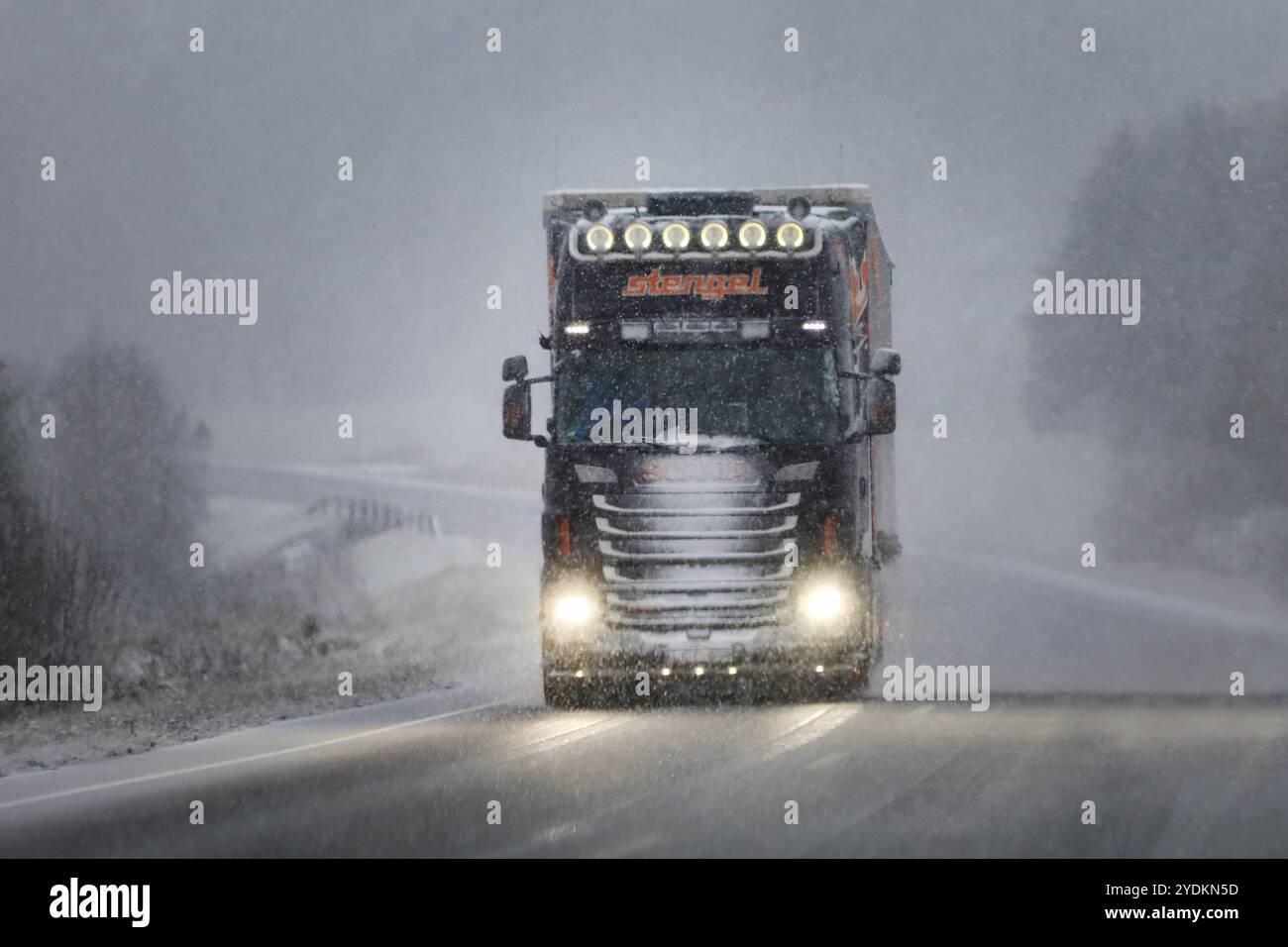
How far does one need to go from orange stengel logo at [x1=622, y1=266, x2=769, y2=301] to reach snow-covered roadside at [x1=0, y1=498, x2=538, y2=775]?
16.8 feet

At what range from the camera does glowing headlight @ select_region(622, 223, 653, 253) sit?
53.5 ft

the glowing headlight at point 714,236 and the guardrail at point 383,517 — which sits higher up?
the glowing headlight at point 714,236

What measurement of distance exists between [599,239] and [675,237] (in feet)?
2.16

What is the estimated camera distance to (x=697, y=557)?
15.5 metres

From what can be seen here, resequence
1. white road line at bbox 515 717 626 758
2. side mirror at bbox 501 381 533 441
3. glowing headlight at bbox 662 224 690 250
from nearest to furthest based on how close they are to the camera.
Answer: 1. white road line at bbox 515 717 626 758
2. side mirror at bbox 501 381 533 441
3. glowing headlight at bbox 662 224 690 250

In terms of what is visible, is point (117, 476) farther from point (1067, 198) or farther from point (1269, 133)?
point (1269, 133)

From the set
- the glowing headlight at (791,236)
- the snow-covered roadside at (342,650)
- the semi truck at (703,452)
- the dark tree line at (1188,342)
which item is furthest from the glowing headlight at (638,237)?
the dark tree line at (1188,342)

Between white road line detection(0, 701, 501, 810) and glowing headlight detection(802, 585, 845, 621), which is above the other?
glowing headlight detection(802, 585, 845, 621)

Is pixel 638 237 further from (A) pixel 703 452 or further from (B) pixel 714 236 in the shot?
(A) pixel 703 452

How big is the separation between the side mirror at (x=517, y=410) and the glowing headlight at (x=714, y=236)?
78.0 inches

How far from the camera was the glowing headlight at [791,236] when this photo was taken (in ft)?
53.2

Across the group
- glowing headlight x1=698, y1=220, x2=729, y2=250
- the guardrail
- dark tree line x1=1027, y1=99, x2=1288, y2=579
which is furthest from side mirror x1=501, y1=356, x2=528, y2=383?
the guardrail

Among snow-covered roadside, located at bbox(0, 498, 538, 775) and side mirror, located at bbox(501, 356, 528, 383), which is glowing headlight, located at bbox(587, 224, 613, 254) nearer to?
side mirror, located at bbox(501, 356, 528, 383)

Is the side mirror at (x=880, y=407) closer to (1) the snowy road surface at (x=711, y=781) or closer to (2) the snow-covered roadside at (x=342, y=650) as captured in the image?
(1) the snowy road surface at (x=711, y=781)
